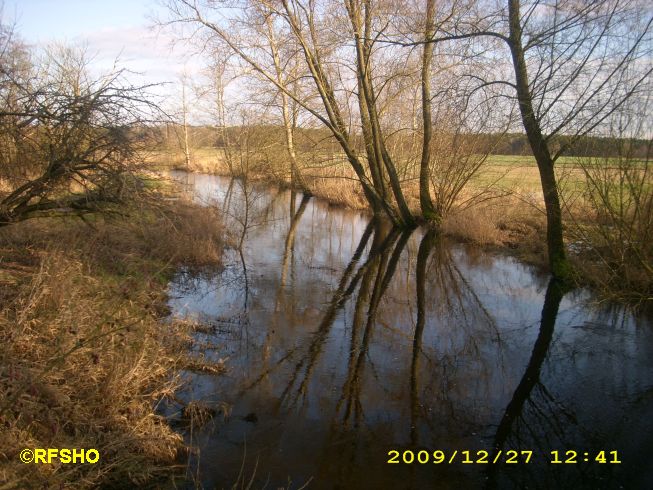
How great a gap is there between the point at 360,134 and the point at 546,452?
16778 mm

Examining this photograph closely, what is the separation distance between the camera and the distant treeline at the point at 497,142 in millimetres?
9062

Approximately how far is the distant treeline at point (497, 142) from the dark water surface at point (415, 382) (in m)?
2.95

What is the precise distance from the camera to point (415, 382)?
20.6 feet

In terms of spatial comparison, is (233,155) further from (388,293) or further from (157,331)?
(157,331)

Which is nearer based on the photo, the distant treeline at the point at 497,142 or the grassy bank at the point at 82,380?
the grassy bank at the point at 82,380

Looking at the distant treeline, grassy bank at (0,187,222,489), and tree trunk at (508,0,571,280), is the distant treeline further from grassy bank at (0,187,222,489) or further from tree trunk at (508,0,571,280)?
grassy bank at (0,187,222,489)

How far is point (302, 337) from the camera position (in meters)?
7.67

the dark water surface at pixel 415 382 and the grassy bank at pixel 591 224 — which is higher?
the grassy bank at pixel 591 224

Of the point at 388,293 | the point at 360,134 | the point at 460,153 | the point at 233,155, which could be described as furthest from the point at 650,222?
the point at 360,134

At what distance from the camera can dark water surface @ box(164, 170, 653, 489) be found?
4633 millimetres
